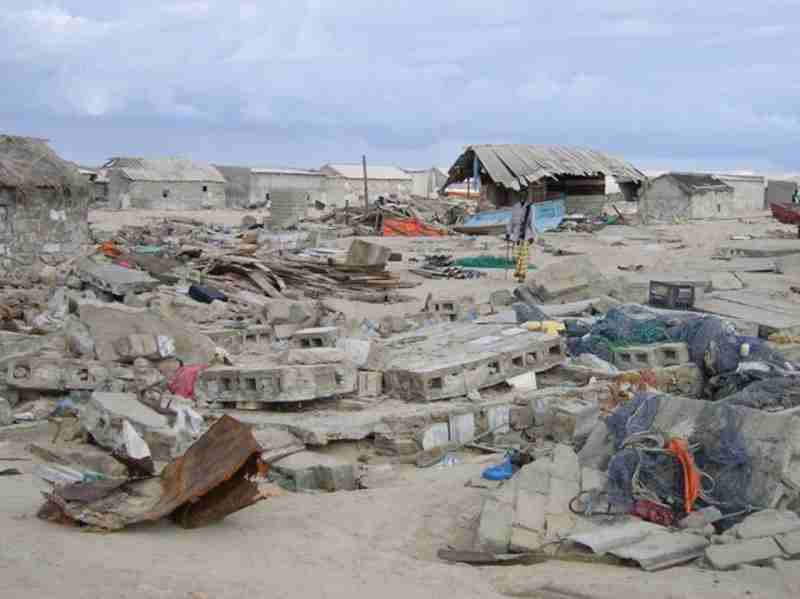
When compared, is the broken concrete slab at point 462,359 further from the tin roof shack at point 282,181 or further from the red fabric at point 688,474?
the tin roof shack at point 282,181

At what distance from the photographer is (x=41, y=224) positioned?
19344mm

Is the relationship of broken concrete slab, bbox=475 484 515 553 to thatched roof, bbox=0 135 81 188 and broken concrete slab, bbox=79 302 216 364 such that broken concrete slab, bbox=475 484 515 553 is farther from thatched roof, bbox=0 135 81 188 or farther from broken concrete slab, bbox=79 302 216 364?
thatched roof, bbox=0 135 81 188

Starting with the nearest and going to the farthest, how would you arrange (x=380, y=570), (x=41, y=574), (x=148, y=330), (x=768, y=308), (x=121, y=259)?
(x=41, y=574) < (x=380, y=570) < (x=148, y=330) < (x=768, y=308) < (x=121, y=259)

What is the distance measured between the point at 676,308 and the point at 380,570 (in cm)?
927

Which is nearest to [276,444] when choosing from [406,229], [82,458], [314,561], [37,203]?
[82,458]

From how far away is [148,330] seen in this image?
1056 centimetres

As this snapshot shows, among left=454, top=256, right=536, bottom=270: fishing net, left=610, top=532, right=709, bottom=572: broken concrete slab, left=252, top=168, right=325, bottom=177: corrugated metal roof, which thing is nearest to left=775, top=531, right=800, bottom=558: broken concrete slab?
left=610, top=532, right=709, bottom=572: broken concrete slab

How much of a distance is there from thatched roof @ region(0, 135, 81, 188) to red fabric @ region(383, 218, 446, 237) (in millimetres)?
13498

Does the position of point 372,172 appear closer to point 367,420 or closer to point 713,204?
point 713,204

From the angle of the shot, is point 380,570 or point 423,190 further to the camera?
point 423,190

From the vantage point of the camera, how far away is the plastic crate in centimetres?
1370

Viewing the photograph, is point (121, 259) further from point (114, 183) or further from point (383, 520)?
point (114, 183)

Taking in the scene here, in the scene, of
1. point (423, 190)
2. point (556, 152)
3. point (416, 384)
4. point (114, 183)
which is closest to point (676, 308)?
point (416, 384)

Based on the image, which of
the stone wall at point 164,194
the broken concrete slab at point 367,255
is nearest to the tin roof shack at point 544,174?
the broken concrete slab at point 367,255
